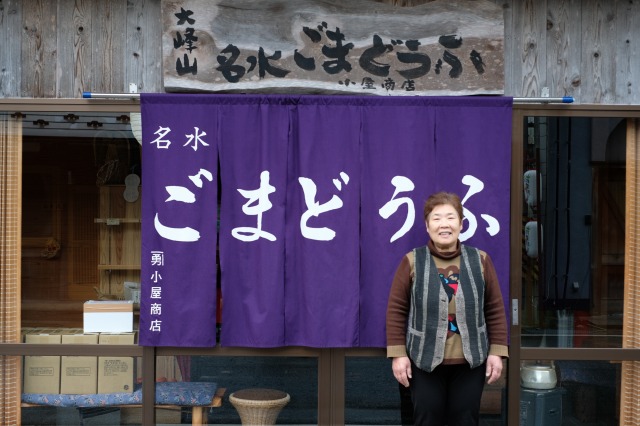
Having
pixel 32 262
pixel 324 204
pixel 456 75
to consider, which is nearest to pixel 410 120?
pixel 456 75

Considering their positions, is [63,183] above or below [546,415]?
above

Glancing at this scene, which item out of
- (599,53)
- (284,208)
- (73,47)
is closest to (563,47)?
(599,53)

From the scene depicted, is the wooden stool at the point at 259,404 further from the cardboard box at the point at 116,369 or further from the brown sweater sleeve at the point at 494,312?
the brown sweater sleeve at the point at 494,312

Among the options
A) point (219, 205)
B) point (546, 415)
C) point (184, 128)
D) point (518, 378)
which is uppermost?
point (184, 128)

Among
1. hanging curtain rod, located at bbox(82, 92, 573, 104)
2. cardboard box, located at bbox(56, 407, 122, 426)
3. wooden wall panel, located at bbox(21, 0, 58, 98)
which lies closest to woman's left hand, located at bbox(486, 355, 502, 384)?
hanging curtain rod, located at bbox(82, 92, 573, 104)

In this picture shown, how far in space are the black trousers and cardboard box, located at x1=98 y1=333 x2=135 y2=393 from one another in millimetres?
2399

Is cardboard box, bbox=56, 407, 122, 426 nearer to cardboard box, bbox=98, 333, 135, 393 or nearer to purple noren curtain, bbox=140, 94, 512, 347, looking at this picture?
cardboard box, bbox=98, 333, 135, 393

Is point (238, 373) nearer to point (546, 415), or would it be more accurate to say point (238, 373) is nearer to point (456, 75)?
point (546, 415)

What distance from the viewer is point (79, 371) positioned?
5676 mm

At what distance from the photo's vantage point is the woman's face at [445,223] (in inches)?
192

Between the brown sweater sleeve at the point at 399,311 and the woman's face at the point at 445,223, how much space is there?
1.04 feet

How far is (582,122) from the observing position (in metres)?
5.62

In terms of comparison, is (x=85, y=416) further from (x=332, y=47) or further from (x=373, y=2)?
(x=373, y=2)

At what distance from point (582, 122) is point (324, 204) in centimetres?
227
